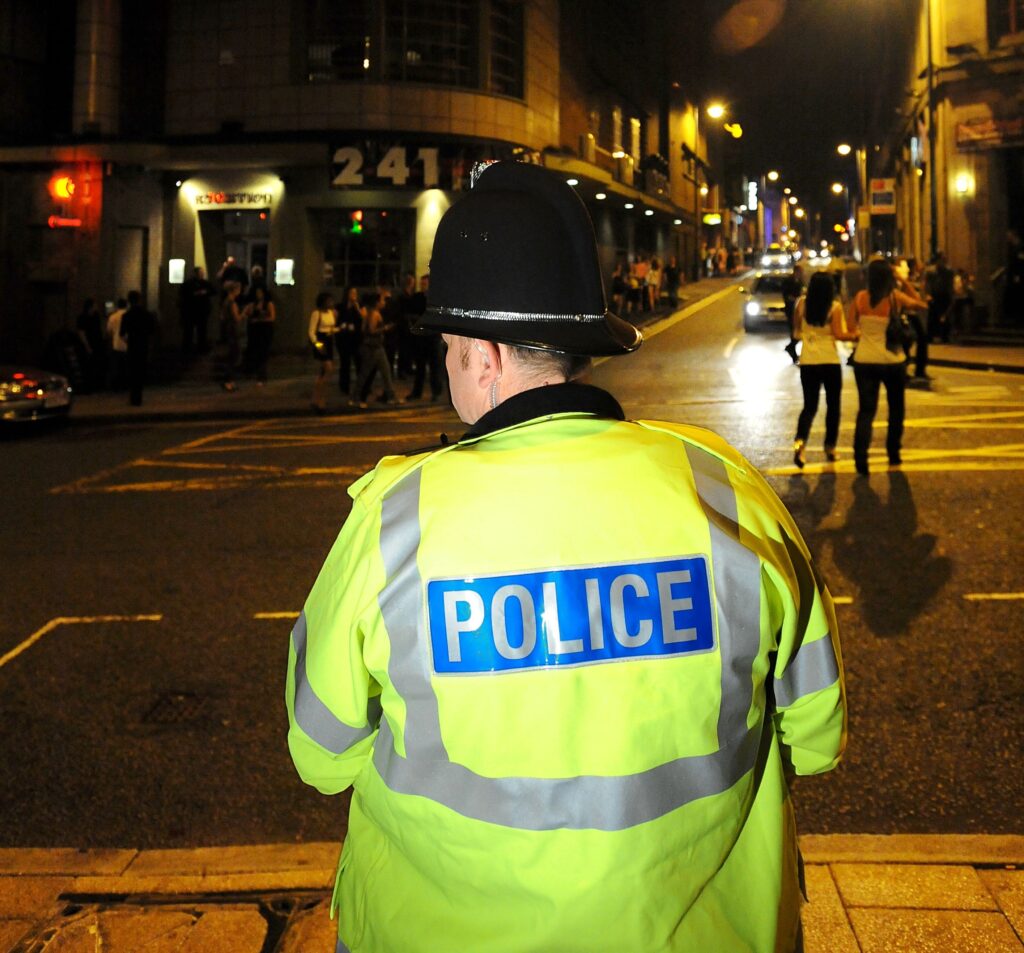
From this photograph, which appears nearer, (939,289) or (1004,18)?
(939,289)

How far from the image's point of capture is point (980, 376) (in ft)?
59.9

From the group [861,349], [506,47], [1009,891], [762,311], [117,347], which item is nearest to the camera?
[1009,891]

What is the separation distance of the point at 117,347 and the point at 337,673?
1821cm

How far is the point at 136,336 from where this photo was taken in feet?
58.1

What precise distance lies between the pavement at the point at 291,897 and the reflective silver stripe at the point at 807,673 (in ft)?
4.73

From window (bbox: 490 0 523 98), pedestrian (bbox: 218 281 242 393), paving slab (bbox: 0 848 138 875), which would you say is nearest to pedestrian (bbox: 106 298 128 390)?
pedestrian (bbox: 218 281 242 393)

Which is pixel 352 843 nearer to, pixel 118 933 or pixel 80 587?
pixel 118 933

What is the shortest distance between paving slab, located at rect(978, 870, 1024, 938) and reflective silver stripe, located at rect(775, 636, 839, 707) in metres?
1.65

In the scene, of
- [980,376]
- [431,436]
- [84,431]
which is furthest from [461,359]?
[980,376]

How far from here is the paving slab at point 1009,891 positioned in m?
2.88

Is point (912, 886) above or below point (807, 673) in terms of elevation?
below

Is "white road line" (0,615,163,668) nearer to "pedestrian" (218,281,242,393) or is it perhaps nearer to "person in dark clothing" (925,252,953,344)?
"pedestrian" (218,281,242,393)

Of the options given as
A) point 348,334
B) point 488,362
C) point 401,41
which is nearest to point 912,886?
point 488,362

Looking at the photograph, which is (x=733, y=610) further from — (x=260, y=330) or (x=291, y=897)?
(x=260, y=330)
